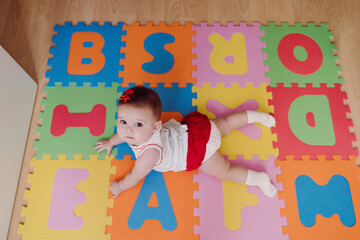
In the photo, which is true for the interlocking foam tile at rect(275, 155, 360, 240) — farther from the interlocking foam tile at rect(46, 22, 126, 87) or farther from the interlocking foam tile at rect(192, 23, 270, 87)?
the interlocking foam tile at rect(46, 22, 126, 87)

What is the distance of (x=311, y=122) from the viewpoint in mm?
1478

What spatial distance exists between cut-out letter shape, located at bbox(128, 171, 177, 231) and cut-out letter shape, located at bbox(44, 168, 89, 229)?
268mm

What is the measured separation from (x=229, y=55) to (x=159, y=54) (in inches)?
16.7

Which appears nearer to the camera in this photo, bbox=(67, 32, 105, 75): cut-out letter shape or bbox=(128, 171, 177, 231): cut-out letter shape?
bbox=(128, 171, 177, 231): cut-out letter shape

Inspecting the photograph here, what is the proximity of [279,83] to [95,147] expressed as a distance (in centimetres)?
110

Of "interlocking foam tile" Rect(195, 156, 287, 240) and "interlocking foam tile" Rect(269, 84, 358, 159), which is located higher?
"interlocking foam tile" Rect(269, 84, 358, 159)

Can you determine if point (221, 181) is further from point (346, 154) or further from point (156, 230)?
point (346, 154)

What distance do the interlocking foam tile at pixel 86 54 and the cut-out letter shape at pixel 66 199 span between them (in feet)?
1.69

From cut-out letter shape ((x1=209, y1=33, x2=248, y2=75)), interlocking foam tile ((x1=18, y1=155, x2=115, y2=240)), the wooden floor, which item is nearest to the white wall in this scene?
interlocking foam tile ((x1=18, y1=155, x2=115, y2=240))

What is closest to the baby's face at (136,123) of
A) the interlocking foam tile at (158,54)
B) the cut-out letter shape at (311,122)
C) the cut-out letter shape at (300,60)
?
the interlocking foam tile at (158,54)

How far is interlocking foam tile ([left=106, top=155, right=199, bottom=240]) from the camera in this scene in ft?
4.20

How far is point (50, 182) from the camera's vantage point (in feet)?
4.45

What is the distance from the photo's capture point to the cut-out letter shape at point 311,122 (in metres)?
1.44

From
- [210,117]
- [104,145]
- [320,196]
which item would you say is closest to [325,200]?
[320,196]
